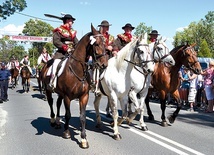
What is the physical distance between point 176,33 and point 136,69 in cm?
7012

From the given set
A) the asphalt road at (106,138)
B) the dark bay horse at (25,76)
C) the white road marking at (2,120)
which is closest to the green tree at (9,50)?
the dark bay horse at (25,76)

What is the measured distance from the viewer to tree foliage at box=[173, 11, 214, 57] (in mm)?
57188

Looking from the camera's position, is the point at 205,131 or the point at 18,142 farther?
the point at 205,131

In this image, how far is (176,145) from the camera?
592 cm

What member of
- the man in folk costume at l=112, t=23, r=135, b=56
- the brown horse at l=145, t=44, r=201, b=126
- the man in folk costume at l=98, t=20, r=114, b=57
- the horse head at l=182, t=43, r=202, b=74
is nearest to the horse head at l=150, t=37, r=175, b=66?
the brown horse at l=145, t=44, r=201, b=126

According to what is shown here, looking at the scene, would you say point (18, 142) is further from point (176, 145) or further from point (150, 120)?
point (150, 120)

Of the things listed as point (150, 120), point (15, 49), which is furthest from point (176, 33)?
point (150, 120)

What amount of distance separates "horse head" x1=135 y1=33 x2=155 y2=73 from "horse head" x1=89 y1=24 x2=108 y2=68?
1.17m

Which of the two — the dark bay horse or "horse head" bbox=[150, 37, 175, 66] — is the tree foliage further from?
"horse head" bbox=[150, 37, 175, 66]

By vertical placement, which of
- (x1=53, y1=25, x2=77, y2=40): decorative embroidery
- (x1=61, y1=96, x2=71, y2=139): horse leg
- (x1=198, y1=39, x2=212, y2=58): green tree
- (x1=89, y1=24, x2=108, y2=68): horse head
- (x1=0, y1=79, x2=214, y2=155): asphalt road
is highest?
(x1=198, y1=39, x2=212, y2=58): green tree

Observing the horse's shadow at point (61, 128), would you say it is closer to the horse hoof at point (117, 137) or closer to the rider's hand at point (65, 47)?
the horse hoof at point (117, 137)

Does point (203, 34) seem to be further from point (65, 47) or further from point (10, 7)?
point (65, 47)

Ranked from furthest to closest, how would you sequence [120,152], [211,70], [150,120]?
[211,70]
[150,120]
[120,152]

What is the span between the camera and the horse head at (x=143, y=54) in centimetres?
640
